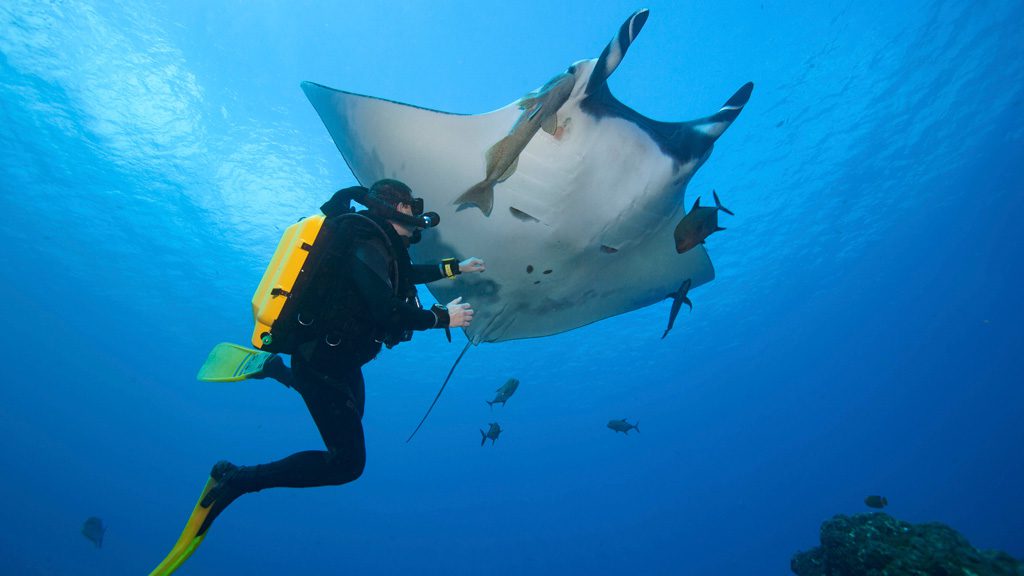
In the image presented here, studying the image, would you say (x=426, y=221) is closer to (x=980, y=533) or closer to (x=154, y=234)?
(x=154, y=234)

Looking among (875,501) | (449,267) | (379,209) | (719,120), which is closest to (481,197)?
(449,267)

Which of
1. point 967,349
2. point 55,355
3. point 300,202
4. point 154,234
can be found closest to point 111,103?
point 300,202

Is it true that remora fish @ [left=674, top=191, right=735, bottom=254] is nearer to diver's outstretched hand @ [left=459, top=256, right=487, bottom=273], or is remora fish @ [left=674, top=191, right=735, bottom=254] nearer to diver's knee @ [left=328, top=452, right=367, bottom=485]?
diver's outstretched hand @ [left=459, top=256, right=487, bottom=273]

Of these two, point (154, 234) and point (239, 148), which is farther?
point (154, 234)

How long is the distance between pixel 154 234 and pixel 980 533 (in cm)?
7275

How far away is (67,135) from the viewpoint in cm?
1542

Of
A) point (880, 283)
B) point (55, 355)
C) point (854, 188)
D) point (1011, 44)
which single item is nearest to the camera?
point (1011, 44)

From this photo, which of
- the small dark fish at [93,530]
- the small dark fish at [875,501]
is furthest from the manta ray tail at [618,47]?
the small dark fish at [93,530]

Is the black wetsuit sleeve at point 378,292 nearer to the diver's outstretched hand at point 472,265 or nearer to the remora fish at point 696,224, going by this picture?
the diver's outstretched hand at point 472,265

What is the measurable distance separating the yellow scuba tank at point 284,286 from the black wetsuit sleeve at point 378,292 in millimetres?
275

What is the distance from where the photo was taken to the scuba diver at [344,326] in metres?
2.23

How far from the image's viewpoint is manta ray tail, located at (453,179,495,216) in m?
3.23

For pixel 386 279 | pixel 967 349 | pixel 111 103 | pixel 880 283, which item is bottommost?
pixel 386 279

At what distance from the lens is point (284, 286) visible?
7.22ft
